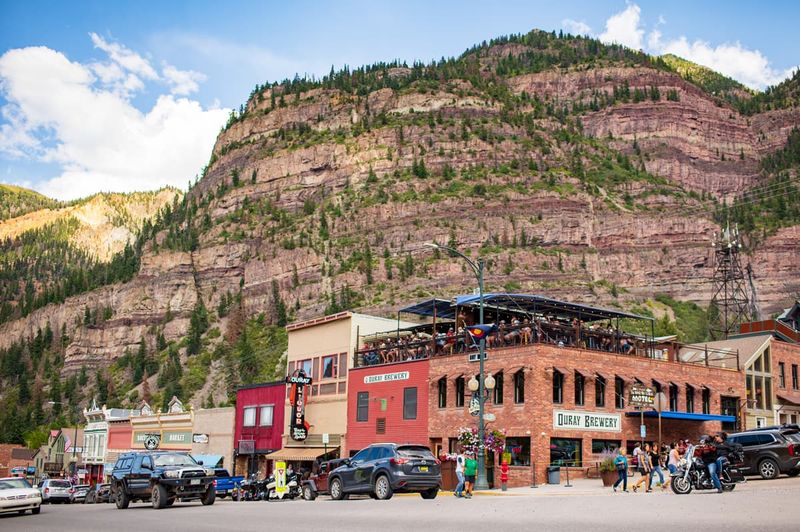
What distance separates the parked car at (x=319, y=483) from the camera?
118 feet

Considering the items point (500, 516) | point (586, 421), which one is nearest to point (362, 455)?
point (500, 516)

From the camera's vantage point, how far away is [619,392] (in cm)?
4603

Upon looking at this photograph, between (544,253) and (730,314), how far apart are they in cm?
3460

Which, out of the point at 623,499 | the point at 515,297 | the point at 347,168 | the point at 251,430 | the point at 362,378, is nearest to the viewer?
the point at 623,499

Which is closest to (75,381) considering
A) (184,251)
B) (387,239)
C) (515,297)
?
(184,251)

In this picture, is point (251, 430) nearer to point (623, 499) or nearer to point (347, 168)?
point (623, 499)

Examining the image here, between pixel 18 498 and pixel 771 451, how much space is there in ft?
87.0

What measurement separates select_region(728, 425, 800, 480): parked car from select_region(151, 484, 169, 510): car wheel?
19926mm

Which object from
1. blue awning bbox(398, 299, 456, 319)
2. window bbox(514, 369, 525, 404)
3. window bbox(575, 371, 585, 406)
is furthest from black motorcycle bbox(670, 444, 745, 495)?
blue awning bbox(398, 299, 456, 319)

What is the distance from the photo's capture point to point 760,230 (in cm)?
17225

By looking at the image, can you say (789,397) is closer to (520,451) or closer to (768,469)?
(520,451)

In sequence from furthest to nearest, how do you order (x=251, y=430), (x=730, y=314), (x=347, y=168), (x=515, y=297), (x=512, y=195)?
Answer: (x=347, y=168), (x=512, y=195), (x=730, y=314), (x=251, y=430), (x=515, y=297)

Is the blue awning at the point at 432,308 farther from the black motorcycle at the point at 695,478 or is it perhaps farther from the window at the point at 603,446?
the black motorcycle at the point at 695,478

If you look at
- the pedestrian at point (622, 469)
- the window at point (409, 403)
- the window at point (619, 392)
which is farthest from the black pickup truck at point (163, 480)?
the window at point (619, 392)
